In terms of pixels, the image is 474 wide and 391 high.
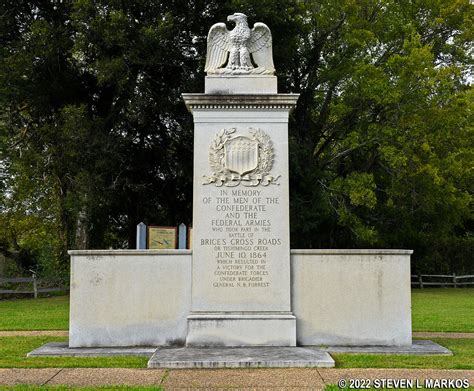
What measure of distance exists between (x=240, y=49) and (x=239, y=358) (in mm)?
5744

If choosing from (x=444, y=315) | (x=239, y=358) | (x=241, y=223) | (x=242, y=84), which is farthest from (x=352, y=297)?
(x=444, y=315)

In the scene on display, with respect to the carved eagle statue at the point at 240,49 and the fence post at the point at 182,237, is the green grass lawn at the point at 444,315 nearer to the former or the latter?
the fence post at the point at 182,237

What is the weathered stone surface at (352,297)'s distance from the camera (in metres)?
11.3

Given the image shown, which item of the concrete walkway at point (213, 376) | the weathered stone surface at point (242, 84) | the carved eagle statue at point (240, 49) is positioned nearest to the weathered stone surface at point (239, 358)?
the concrete walkway at point (213, 376)

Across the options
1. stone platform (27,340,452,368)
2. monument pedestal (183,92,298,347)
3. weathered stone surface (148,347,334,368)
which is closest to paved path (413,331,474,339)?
stone platform (27,340,452,368)

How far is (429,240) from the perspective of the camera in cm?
3556

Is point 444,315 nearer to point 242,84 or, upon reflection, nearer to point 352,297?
point 352,297

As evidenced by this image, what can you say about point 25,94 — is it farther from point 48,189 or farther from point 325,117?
point 325,117

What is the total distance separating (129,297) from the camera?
11.3m

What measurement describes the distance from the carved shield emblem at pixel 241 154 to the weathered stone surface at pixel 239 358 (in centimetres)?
320

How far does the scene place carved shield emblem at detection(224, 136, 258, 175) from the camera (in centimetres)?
1155

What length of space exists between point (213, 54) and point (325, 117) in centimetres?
1907

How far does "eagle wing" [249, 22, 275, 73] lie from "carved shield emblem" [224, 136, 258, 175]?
163cm

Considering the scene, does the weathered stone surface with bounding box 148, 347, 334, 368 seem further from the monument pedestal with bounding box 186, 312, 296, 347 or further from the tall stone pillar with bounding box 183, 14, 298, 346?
the tall stone pillar with bounding box 183, 14, 298, 346
